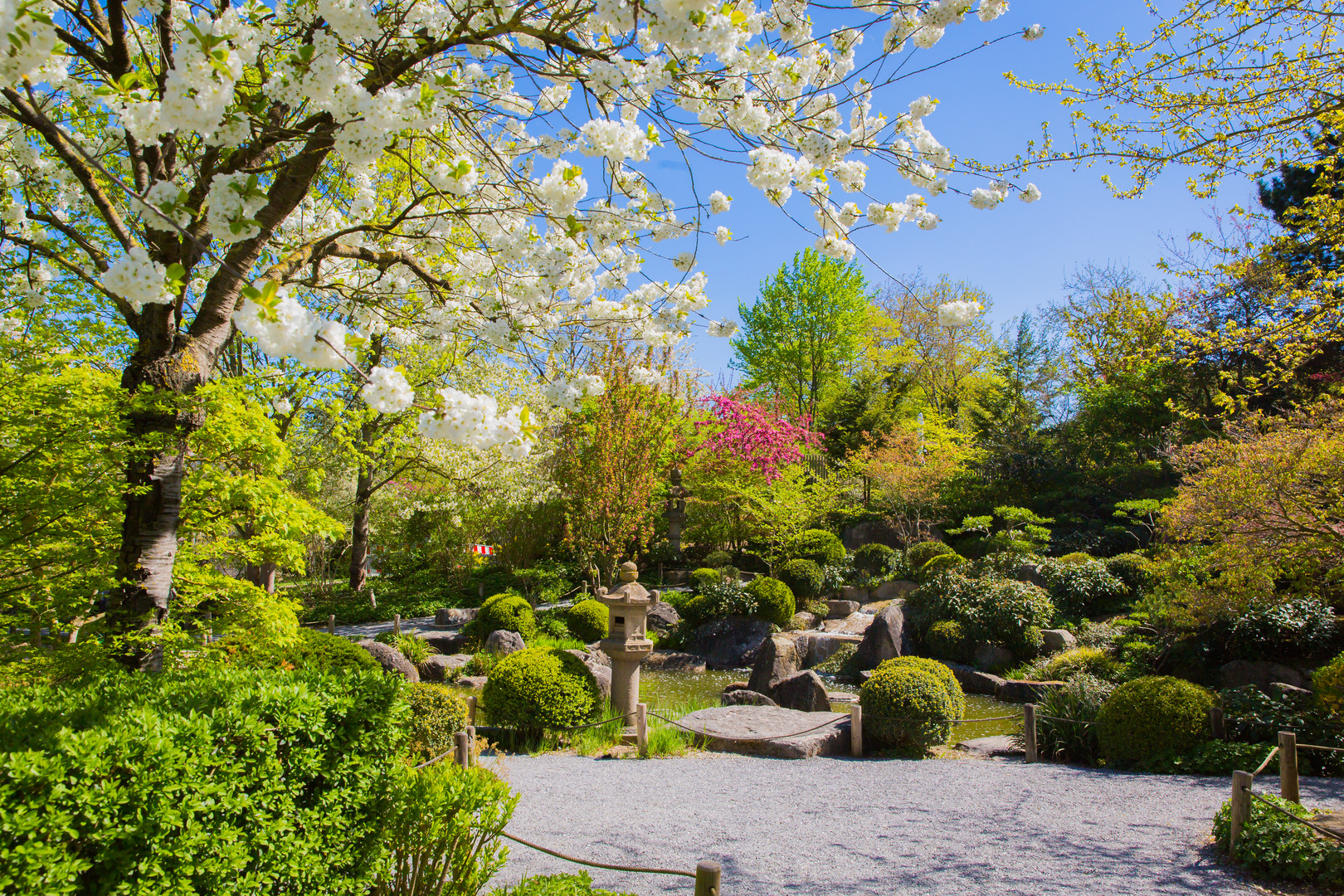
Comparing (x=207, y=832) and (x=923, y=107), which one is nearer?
(x=207, y=832)

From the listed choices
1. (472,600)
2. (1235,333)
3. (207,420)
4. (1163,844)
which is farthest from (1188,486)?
(472,600)

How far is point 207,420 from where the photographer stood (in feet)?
14.5

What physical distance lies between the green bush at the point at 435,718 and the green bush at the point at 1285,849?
19.2 feet

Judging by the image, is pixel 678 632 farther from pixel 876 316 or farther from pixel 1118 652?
pixel 876 316

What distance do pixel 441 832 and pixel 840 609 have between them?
44.4 feet

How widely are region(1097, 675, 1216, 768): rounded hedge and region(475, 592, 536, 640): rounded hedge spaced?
349 inches

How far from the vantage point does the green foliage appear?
3.12m

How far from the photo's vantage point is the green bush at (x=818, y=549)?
56.1ft

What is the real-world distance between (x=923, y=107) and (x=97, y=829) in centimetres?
479

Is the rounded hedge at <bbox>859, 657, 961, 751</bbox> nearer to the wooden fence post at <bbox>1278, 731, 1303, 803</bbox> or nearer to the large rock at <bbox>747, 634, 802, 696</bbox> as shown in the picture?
the large rock at <bbox>747, 634, 802, 696</bbox>

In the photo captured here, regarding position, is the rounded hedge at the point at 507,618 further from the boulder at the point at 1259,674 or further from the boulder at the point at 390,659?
the boulder at the point at 1259,674

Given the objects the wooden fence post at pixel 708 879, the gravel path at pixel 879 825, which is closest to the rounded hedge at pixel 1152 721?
the gravel path at pixel 879 825

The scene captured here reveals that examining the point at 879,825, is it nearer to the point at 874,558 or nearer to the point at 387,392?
the point at 387,392

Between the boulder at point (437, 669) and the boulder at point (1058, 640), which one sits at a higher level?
the boulder at point (1058, 640)
